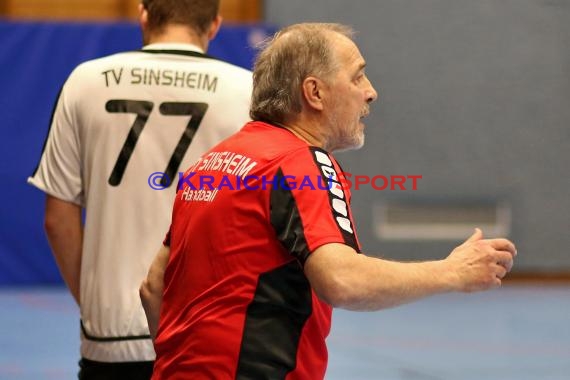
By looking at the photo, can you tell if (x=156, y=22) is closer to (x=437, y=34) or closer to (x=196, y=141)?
(x=196, y=141)

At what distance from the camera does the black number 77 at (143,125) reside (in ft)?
8.87

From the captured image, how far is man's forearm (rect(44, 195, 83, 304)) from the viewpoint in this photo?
280 cm

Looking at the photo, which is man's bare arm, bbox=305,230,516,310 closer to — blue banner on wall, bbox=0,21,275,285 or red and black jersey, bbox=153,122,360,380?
red and black jersey, bbox=153,122,360,380

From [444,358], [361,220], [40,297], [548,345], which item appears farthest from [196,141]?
[361,220]

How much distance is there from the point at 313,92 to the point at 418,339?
5222 millimetres

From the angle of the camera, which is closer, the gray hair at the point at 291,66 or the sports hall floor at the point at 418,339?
the gray hair at the point at 291,66

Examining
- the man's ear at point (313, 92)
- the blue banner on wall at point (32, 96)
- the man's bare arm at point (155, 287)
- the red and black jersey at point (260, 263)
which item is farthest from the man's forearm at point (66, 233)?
the blue banner on wall at point (32, 96)

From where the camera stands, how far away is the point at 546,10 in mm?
10242

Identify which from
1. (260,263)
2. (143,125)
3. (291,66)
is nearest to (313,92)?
(291,66)

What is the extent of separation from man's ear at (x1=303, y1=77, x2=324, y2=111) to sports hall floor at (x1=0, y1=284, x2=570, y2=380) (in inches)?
152

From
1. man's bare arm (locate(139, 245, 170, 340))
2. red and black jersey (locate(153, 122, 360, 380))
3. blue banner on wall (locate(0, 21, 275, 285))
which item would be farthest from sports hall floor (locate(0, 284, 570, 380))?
red and black jersey (locate(153, 122, 360, 380))

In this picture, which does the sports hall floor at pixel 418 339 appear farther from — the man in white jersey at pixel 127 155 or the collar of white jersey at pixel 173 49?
the collar of white jersey at pixel 173 49

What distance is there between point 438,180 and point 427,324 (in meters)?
2.92

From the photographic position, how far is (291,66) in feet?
6.63
